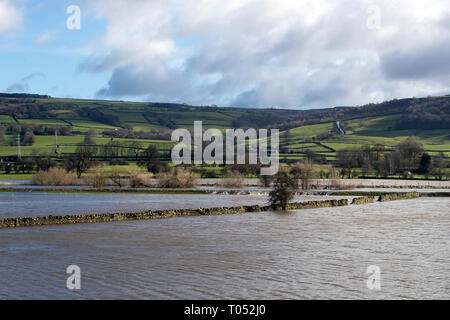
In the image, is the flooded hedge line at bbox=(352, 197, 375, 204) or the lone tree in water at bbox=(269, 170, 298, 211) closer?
the lone tree in water at bbox=(269, 170, 298, 211)

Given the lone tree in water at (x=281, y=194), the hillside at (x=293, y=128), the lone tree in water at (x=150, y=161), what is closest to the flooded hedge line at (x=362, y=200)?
the lone tree in water at (x=281, y=194)

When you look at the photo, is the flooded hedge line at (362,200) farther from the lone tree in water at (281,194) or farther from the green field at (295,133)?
the green field at (295,133)

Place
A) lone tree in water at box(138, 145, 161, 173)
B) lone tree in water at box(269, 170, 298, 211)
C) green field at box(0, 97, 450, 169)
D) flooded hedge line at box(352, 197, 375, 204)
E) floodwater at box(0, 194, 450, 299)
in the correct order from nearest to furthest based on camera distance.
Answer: floodwater at box(0, 194, 450, 299)
lone tree in water at box(269, 170, 298, 211)
flooded hedge line at box(352, 197, 375, 204)
lone tree in water at box(138, 145, 161, 173)
green field at box(0, 97, 450, 169)

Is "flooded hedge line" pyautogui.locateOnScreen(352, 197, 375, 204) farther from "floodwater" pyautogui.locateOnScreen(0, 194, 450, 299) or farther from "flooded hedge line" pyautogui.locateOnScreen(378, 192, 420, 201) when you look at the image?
"floodwater" pyautogui.locateOnScreen(0, 194, 450, 299)

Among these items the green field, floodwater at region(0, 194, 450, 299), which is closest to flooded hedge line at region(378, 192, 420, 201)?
floodwater at region(0, 194, 450, 299)

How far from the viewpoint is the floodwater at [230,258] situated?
1642cm

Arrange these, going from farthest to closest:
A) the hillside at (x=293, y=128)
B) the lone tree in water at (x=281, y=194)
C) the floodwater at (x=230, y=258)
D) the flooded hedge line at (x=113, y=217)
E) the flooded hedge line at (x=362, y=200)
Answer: the hillside at (x=293, y=128) → the flooded hedge line at (x=362, y=200) → the lone tree in water at (x=281, y=194) → the flooded hedge line at (x=113, y=217) → the floodwater at (x=230, y=258)

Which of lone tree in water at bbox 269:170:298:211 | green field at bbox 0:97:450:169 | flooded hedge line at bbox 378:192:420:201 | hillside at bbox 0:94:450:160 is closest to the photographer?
lone tree in water at bbox 269:170:298:211

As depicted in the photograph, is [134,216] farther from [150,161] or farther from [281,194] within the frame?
[150,161]

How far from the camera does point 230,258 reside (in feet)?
72.4

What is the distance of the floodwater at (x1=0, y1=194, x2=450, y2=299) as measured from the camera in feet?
53.9

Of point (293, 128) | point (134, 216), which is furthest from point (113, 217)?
point (293, 128)
